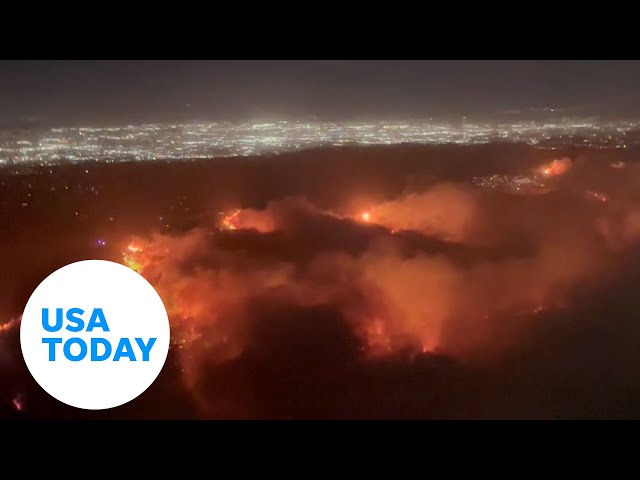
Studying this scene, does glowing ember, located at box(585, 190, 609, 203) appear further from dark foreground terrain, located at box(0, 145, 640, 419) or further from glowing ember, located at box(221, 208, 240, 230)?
glowing ember, located at box(221, 208, 240, 230)

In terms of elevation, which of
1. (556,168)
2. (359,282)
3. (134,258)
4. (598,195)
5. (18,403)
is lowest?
(18,403)

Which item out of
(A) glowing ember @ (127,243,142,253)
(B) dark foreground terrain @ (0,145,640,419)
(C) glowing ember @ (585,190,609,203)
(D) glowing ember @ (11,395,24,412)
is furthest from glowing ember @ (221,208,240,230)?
(C) glowing ember @ (585,190,609,203)

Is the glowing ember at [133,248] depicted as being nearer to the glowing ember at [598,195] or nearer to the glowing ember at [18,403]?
the glowing ember at [18,403]


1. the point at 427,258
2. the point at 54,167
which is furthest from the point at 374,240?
the point at 54,167

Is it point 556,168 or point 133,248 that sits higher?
point 556,168

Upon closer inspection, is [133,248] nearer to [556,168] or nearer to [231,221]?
[231,221]

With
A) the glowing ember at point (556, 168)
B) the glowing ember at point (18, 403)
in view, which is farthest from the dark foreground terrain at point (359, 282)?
the glowing ember at point (556, 168)

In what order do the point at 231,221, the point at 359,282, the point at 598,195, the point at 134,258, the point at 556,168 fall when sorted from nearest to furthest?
the point at 359,282 → the point at 134,258 → the point at 231,221 → the point at 598,195 → the point at 556,168

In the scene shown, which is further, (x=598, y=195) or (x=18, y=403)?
(x=598, y=195)

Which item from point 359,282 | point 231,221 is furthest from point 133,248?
point 359,282
